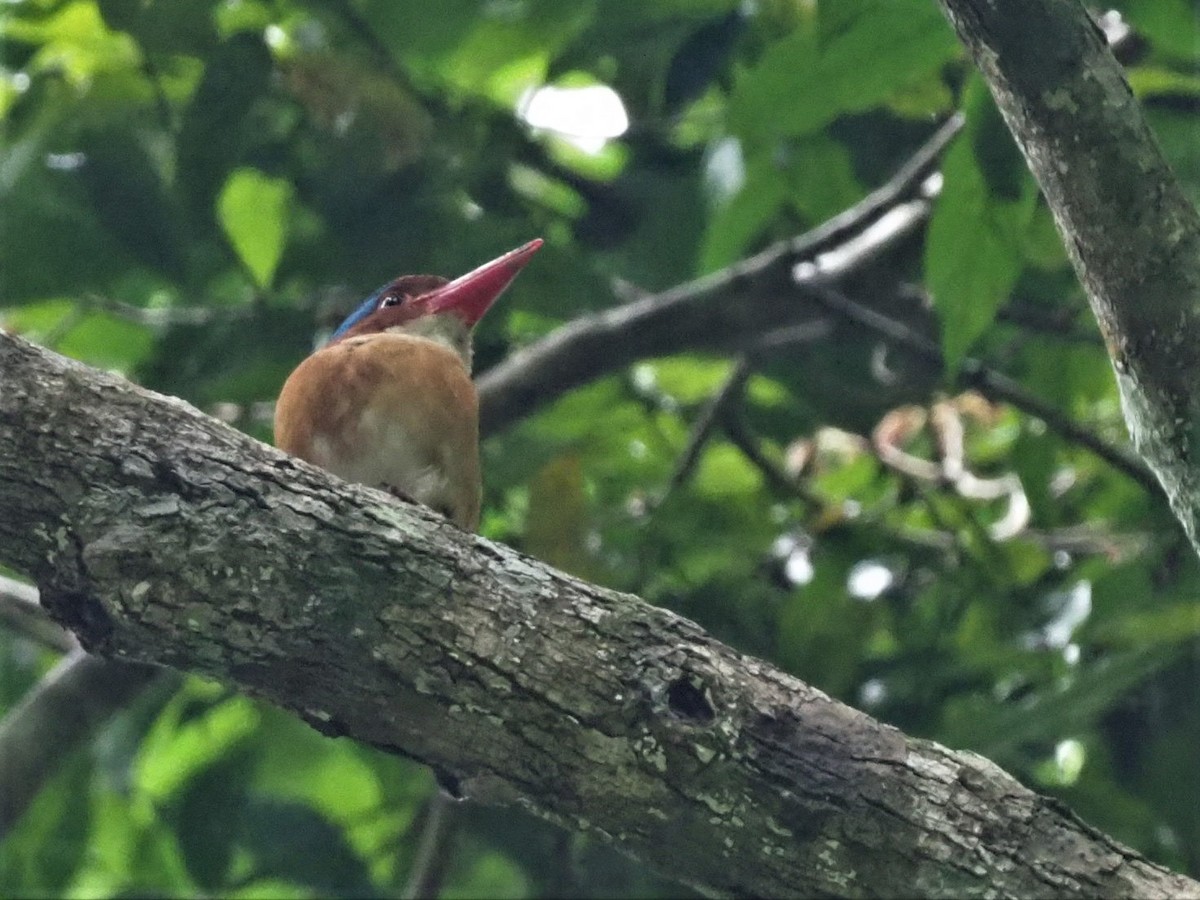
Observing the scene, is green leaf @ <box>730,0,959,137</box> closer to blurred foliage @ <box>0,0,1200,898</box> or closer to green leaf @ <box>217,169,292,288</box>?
blurred foliage @ <box>0,0,1200,898</box>

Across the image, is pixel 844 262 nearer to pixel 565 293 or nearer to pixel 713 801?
pixel 565 293

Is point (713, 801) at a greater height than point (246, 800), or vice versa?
point (713, 801)

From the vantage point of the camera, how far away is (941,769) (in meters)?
2.73

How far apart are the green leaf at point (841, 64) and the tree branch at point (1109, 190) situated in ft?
2.66

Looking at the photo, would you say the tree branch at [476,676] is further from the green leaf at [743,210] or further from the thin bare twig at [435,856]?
the thin bare twig at [435,856]

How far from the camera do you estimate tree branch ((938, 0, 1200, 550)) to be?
2.62 metres

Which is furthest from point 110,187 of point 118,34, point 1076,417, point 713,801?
point 1076,417

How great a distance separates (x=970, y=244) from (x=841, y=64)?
52 cm

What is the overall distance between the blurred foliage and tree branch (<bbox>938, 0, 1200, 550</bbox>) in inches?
37.4

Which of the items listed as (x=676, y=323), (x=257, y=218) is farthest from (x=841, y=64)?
(x=257, y=218)

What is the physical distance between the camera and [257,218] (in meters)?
4.89

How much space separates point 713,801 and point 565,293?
249 cm

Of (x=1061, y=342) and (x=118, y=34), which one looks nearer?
(x=118, y=34)

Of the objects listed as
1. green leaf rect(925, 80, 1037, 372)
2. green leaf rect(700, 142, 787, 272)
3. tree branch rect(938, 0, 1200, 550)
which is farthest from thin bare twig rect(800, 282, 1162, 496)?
tree branch rect(938, 0, 1200, 550)
